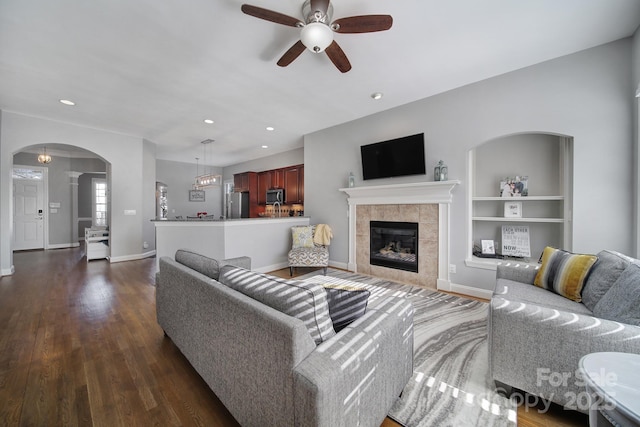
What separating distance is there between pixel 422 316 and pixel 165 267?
2577mm

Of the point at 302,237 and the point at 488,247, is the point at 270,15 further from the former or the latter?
the point at 488,247

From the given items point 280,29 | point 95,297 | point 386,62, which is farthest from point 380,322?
point 95,297

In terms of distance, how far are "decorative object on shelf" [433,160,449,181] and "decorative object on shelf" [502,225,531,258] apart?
1.12 metres

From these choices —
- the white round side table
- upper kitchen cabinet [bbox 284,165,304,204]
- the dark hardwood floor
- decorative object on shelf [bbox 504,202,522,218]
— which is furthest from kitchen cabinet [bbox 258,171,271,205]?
the white round side table

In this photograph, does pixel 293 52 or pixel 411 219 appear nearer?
pixel 293 52

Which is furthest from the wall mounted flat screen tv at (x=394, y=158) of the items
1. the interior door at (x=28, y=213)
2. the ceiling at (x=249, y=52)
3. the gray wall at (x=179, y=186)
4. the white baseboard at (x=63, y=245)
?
the white baseboard at (x=63, y=245)

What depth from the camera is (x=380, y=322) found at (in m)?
1.24

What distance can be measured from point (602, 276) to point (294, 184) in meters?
5.42

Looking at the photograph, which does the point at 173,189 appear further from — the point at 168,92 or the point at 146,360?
the point at 146,360

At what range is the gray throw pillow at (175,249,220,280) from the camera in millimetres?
1719

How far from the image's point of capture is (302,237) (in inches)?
179

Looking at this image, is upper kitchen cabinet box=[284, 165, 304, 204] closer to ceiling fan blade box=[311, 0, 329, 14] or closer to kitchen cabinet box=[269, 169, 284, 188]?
kitchen cabinet box=[269, 169, 284, 188]

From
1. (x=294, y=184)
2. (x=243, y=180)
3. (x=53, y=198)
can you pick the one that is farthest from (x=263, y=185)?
(x=53, y=198)

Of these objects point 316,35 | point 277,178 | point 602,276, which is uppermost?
point 316,35
